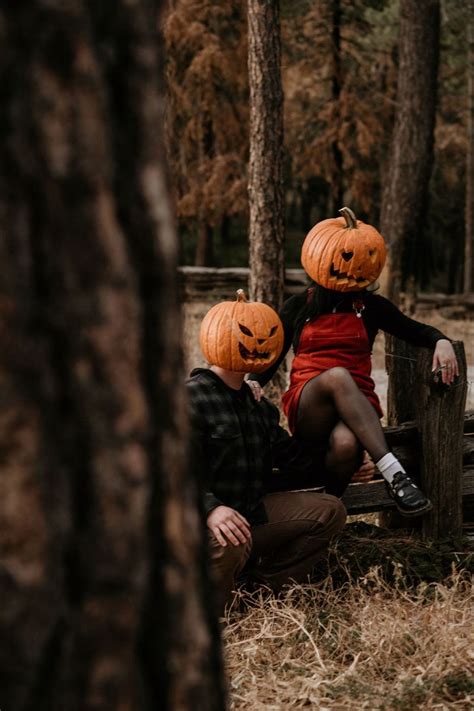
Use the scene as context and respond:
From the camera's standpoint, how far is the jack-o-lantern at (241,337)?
3.92 meters

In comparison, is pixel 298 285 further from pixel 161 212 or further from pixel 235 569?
pixel 161 212

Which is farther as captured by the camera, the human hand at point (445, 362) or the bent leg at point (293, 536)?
the human hand at point (445, 362)

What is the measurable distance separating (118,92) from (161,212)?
0.61 ft

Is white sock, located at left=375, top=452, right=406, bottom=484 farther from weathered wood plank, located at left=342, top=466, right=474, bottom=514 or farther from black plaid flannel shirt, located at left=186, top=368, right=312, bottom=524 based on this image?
black plaid flannel shirt, located at left=186, top=368, right=312, bottom=524

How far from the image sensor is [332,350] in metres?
4.33

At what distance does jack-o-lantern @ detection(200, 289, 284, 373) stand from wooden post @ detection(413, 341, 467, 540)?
920mm

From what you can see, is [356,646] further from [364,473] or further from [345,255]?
[345,255]

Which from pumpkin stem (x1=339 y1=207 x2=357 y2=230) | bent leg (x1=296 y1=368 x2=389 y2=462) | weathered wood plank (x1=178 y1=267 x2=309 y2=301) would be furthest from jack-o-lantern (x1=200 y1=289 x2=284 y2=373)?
weathered wood plank (x1=178 y1=267 x2=309 y2=301)

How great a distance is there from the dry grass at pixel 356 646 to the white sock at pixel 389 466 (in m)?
0.42

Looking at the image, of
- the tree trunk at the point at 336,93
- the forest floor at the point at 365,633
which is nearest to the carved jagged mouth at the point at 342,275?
the forest floor at the point at 365,633

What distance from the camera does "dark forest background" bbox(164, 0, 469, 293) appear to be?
17.5 metres

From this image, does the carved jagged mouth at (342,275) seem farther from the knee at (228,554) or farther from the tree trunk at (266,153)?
the tree trunk at (266,153)

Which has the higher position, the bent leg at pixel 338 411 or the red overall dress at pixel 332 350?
the red overall dress at pixel 332 350

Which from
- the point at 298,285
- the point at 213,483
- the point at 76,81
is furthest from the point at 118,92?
the point at 298,285
